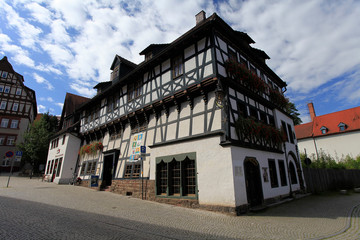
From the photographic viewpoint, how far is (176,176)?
1121 centimetres

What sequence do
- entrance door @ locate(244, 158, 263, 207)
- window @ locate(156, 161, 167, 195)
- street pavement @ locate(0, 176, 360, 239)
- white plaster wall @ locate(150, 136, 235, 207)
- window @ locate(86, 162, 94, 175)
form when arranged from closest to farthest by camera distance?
street pavement @ locate(0, 176, 360, 239) < white plaster wall @ locate(150, 136, 235, 207) < entrance door @ locate(244, 158, 263, 207) < window @ locate(156, 161, 167, 195) < window @ locate(86, 162, 94, 175)

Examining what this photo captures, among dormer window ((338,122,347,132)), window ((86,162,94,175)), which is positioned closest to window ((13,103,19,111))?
window ((86,162,94,175))

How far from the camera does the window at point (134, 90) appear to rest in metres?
15.5

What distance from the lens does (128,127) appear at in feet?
52.8

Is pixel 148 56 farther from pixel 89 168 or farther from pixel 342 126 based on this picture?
pixel 342 126

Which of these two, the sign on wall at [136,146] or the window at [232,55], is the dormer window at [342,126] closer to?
the window at [232,55]

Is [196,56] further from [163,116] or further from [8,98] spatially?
[8,98]

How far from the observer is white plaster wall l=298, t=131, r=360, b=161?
31.7 meters

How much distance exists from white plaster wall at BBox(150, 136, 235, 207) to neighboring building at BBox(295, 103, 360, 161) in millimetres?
28094

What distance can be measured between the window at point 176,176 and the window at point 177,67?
5101mm

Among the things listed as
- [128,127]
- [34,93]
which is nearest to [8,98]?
[34,93]

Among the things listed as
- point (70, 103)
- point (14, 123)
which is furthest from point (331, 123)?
point (14, 123)

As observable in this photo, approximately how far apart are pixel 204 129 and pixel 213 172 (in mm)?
2217

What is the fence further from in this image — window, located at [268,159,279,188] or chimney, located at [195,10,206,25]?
chimney, located at [195,10,206,25]
